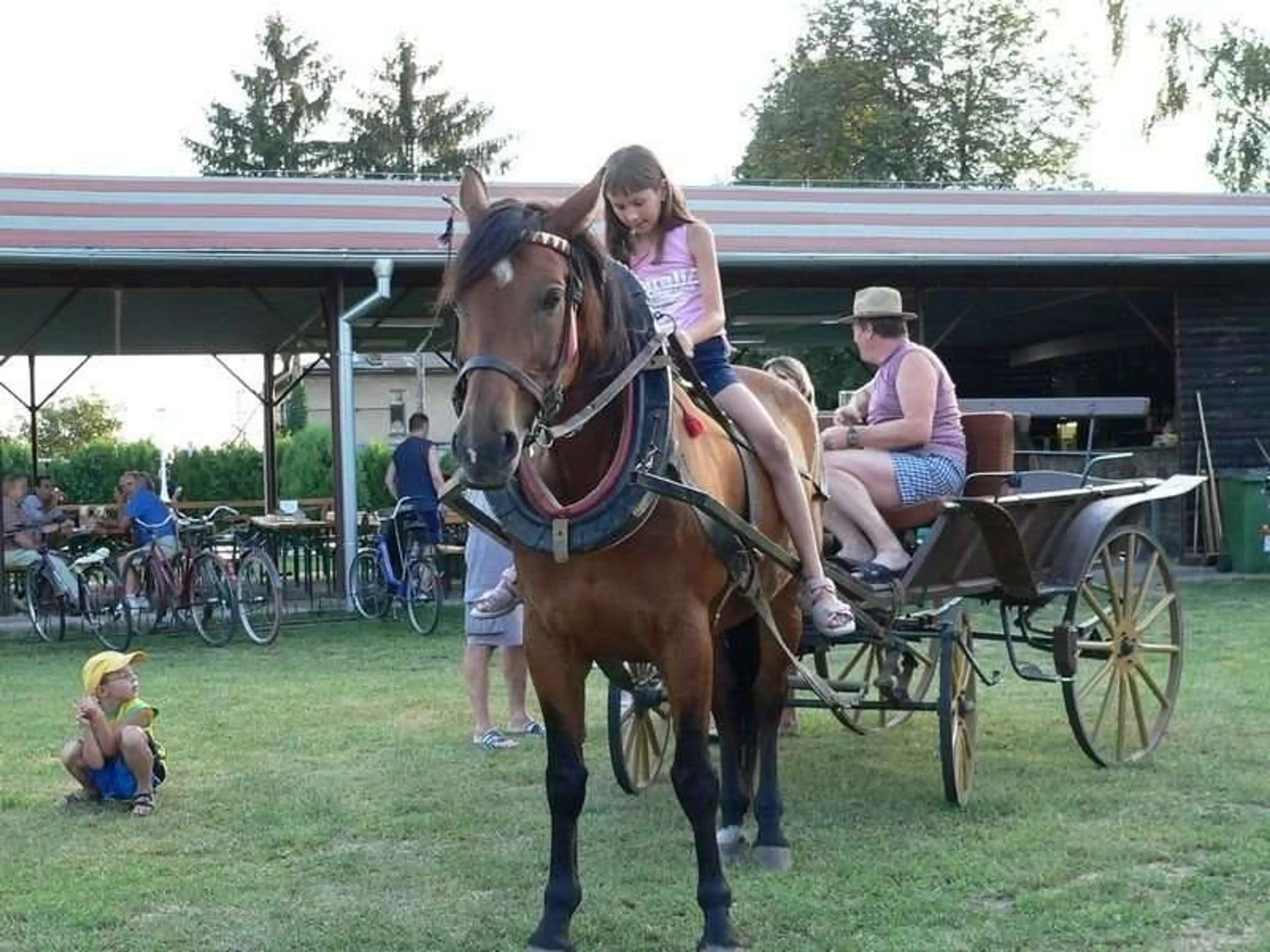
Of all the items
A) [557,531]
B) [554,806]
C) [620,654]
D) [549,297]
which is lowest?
[554,806]

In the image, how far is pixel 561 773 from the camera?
4488 mm

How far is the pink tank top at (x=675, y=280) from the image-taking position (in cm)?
487

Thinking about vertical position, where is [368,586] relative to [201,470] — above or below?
below

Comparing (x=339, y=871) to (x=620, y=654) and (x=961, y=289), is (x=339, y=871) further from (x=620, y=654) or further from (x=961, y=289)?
(x=961, y=289)

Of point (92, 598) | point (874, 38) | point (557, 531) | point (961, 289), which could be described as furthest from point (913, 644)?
point (874, 38)

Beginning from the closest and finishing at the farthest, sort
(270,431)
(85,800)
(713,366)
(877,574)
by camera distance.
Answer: (713,366), (877,574), (85,800), (270,431)

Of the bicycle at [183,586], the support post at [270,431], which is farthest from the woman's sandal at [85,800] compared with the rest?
the support post at [270,431]

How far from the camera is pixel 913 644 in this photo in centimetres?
804

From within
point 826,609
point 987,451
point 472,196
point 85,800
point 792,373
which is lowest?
point 85,800

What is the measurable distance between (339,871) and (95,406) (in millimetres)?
48431

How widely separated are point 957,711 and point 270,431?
1702 cm

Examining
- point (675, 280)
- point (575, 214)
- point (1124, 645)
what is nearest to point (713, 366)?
point (675, 280)

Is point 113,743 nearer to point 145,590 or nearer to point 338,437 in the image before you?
point 145,590

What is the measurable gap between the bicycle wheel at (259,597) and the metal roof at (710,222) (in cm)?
292
